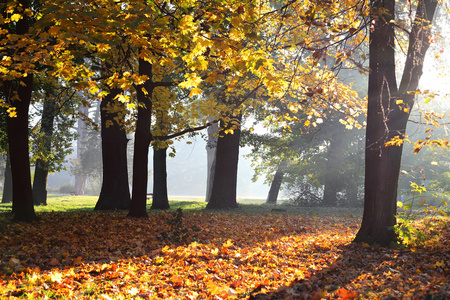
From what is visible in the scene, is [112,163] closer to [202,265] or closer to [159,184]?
[159,184]

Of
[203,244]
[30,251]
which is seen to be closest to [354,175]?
[203,244]

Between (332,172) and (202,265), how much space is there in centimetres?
1606

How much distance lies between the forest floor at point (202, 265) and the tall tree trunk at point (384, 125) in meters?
0.65

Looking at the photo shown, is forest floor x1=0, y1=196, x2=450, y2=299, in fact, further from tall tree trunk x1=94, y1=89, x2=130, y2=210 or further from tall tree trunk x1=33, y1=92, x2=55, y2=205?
tall tree trunk x1=33, y1=92, x2=55, y2=205

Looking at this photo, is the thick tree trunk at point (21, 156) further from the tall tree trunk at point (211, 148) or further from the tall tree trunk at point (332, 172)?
the tall tree trunk at point (332, 172)

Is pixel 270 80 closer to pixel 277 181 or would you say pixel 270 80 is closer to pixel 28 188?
pixel 28 188

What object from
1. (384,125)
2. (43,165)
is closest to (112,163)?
(43,165)

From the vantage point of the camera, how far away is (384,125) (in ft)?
23.7

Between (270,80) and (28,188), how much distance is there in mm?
6824

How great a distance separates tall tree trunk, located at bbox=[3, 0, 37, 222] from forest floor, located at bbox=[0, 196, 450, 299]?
22.0 inches

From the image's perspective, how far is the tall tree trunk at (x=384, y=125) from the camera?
7125 mm

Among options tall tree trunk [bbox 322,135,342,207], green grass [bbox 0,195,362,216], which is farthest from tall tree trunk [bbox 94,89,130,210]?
tall tree trunk [bbox 322,135,342,207]

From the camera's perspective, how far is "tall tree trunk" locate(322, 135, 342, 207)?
2041 cm

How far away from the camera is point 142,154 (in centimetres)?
981
